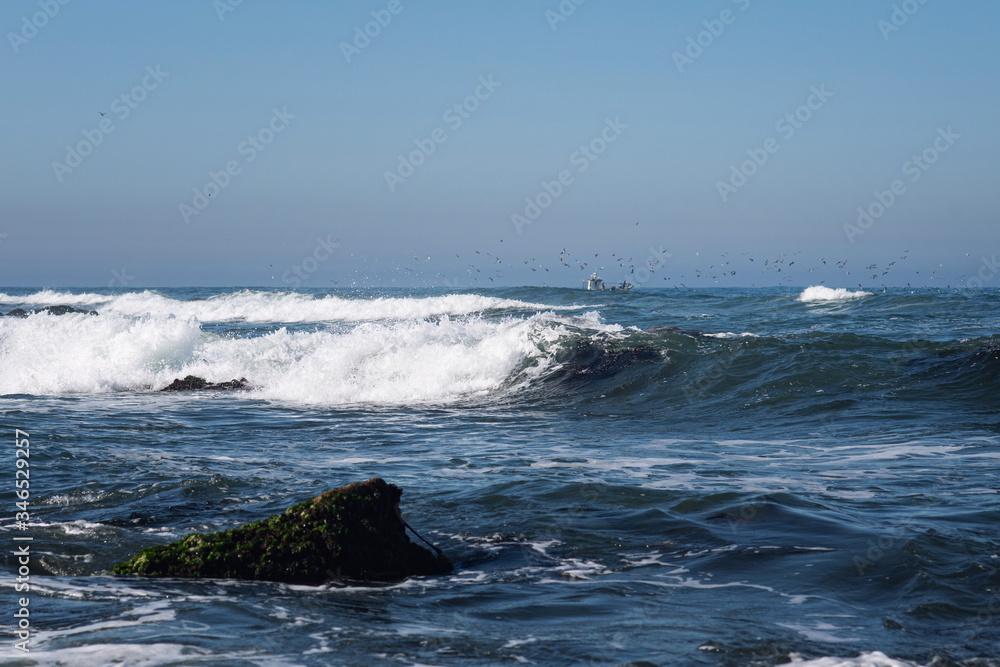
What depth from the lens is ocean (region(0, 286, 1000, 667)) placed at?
438 cm

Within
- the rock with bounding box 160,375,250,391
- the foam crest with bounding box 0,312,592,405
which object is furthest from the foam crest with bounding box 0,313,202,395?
the rock with bounding box 160,375,250,391

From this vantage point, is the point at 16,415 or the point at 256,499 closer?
the point at 256,499

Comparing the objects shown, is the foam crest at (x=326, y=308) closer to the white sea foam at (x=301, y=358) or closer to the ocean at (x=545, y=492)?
the white sea foam at (x=301, y=358)

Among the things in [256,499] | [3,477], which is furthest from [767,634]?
[3,477]

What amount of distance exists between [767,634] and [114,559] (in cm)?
452

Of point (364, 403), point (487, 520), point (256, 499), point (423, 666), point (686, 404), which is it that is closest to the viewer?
point (423, 666)

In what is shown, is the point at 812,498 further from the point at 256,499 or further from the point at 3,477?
the point at 3,477

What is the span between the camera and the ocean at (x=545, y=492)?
14.4 feet

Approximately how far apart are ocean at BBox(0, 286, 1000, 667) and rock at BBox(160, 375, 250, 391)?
0.67 meters

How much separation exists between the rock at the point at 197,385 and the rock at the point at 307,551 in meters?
12.8

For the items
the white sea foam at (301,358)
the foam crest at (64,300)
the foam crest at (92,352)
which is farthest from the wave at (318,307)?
the white sea foam at (301,358)

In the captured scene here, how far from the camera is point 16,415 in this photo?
13.1 meters

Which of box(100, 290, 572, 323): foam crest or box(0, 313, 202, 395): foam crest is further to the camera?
box(100, 290, 572, 323): foam crest

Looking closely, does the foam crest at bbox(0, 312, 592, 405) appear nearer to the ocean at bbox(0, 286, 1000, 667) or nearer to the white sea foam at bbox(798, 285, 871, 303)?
the ocean at bbox(0, 286, 1000, 667)
